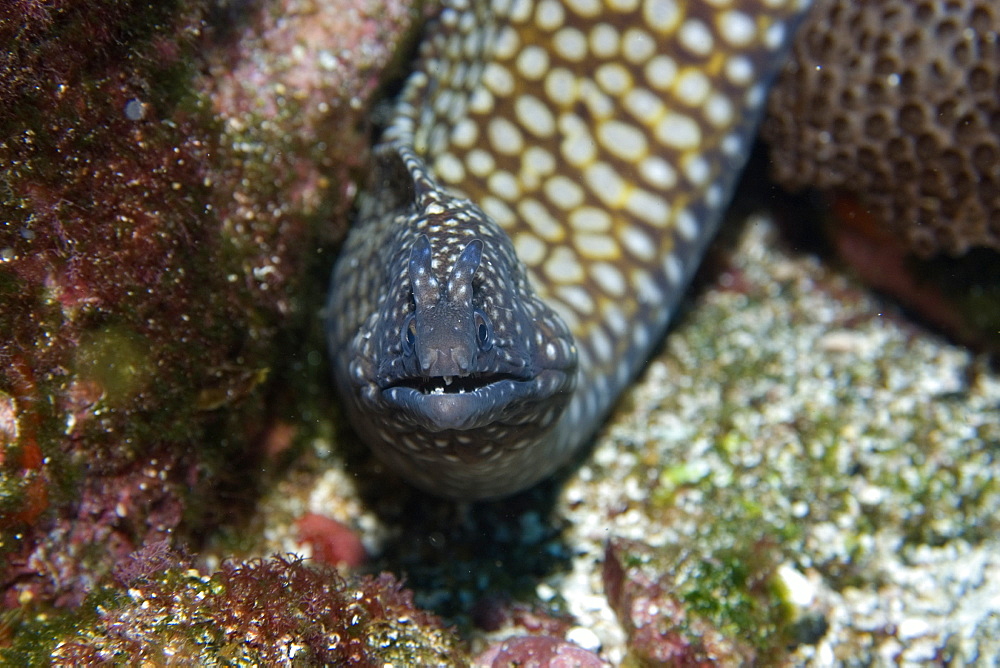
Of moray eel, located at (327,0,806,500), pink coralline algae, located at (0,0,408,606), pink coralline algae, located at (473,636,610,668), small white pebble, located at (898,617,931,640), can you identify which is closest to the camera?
pink coralline algae, located at (0,0,408,606)

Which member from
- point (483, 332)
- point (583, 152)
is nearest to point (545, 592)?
point (483, 332)

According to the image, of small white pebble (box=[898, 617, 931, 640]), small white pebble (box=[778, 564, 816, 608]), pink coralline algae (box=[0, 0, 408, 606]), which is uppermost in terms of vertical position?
pink coralline algae (box=[0, 0, 408, 606])

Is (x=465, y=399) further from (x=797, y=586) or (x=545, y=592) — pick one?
(x=797, y=586)

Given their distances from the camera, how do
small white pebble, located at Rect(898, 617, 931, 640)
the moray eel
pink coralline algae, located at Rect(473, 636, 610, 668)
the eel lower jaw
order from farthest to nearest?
small white pebble, located at Rect(898, 617, 931, 640) < the moray eel < pink coralline algae, located at Rect(473, 636, 610, 668) < the eel lower jaw

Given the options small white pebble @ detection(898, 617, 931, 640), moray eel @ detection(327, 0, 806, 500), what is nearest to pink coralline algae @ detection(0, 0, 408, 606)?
moray eel @ detection(327, 0, 806, 500)

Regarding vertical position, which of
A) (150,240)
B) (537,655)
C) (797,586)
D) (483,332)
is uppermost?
(483,332)

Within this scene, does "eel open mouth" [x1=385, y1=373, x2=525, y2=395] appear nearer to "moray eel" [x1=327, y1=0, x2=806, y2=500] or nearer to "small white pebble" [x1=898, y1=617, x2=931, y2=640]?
"moray eel" [x1=327, y1=0, x2=806, y2=500]
